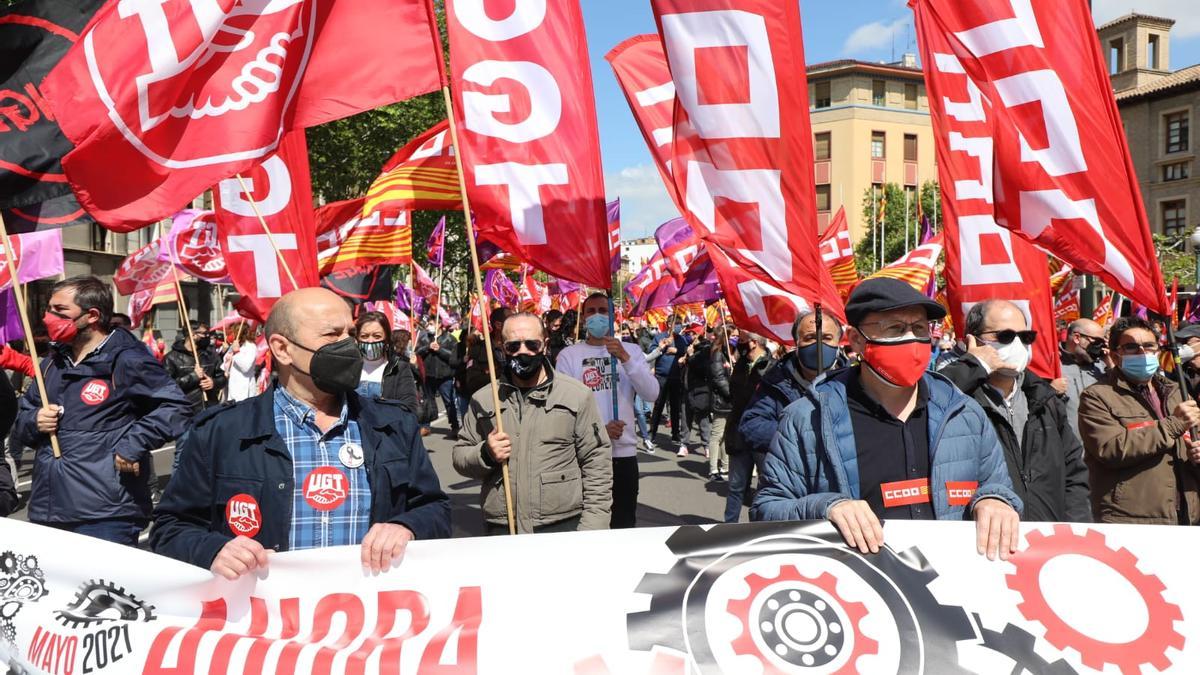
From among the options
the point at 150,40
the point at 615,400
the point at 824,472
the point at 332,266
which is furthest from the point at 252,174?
the point at 824,472

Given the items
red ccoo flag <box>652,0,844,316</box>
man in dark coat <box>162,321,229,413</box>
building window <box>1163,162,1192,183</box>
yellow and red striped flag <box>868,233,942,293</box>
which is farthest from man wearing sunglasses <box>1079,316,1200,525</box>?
building window <box>1163,162,1192,183</box>

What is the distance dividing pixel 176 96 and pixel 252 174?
2.33 metres

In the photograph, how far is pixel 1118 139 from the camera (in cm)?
393

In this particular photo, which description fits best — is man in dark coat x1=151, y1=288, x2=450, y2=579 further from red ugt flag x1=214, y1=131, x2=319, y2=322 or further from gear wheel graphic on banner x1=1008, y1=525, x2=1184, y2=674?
red ugt flag x1=214, y1=131, x2=319, y2=322

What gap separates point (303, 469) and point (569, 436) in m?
1.82

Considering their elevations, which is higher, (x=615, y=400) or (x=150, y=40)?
(x=150, y=40)

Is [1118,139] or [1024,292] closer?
[1118,139]

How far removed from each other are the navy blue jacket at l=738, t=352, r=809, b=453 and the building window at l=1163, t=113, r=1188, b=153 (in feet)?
171

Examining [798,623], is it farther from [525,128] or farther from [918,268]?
[918,268]

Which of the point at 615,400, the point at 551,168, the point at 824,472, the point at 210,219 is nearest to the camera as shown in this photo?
the point at 824,472

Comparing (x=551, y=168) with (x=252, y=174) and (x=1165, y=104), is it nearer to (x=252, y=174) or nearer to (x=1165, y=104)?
(x=252, y=174)

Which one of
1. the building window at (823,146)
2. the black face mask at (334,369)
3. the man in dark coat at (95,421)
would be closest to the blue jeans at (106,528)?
the man in dark coat at (95,421)

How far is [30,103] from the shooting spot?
166 inches

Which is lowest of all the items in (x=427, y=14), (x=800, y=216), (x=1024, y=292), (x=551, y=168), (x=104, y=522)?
(x=104, y=522)
